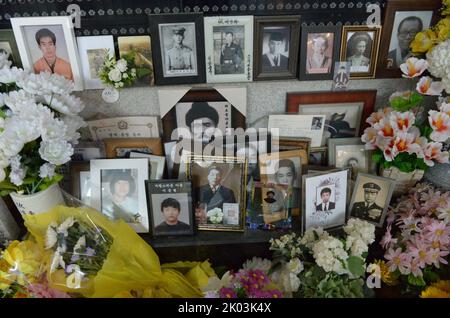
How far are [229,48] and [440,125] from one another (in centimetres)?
74

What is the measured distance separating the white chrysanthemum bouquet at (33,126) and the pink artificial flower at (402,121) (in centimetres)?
104

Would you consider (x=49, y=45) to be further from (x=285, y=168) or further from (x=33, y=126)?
(x=285, y=168)

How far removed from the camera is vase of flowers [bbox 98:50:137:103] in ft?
3.83

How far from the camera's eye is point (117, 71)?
1.16m

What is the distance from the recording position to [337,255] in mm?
1076

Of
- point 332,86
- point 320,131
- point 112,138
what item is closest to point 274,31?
point 332,86

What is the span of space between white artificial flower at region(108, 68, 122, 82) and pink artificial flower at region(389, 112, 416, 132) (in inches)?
36.4

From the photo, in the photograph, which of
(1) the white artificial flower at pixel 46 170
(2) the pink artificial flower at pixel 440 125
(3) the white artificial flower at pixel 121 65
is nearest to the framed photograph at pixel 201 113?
(3) the white artificial flower at pixel 121 65

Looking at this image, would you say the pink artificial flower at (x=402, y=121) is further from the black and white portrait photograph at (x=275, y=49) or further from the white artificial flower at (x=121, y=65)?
the white artificial flower at (x=121, y=65)

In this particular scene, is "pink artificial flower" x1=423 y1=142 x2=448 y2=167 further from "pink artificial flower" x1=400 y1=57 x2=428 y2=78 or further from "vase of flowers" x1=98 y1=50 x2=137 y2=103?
"vase of flowers" x1=98 y1=50 x2=137 y2=103

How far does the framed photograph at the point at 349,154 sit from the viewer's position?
1.36 metres

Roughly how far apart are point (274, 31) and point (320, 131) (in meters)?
0.42

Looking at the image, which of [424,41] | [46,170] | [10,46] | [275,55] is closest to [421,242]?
[424,41]

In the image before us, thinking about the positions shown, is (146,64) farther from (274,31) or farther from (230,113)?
(274,31)
